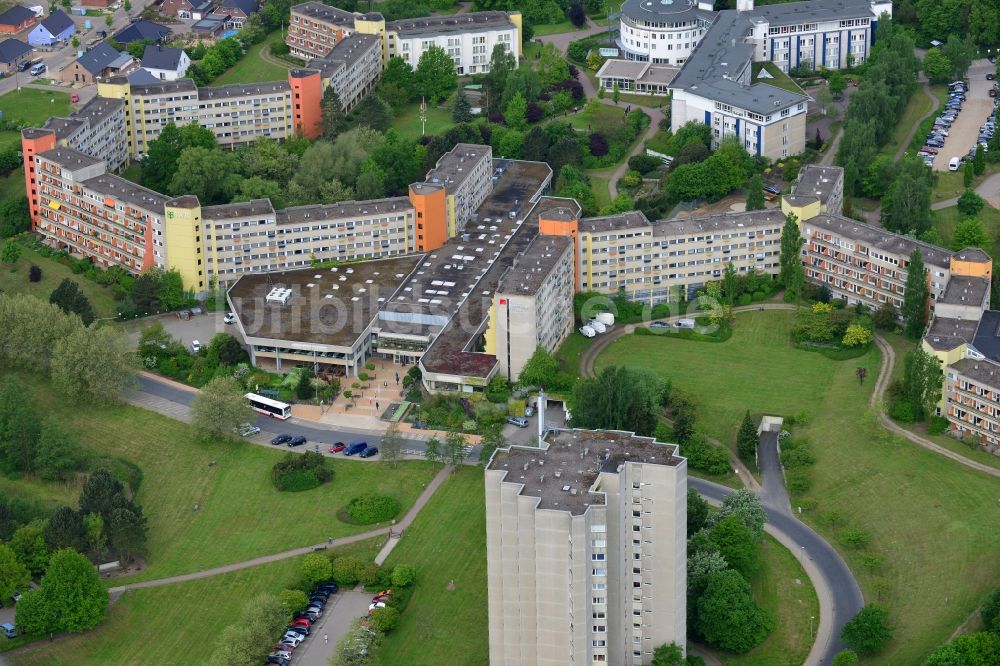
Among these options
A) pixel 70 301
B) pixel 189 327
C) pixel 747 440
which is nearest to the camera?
pixel 747 440

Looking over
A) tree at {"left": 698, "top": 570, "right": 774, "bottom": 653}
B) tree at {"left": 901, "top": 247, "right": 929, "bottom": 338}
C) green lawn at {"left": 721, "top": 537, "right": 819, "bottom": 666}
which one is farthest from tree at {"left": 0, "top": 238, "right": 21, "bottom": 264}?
tree at {"left": 901, "top": 247, "right": 929, "bottom": 338}

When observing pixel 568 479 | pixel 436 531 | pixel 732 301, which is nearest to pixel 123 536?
pixel 436 531

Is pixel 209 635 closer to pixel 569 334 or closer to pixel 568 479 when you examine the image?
pixel 568 479

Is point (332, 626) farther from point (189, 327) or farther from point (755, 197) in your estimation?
point (755, 197)

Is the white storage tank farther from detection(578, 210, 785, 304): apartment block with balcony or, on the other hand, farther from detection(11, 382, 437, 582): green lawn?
detection(11, 382, 437, 582): green lawn

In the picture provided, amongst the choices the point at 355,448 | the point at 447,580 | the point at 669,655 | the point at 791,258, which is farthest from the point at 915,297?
the point at 447,580

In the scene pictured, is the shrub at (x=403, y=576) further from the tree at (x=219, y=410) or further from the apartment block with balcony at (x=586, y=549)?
the tree at (x=219, y=410)

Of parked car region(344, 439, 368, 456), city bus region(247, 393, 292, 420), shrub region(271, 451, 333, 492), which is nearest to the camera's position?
shrub region(271, 451, 333, 492)
